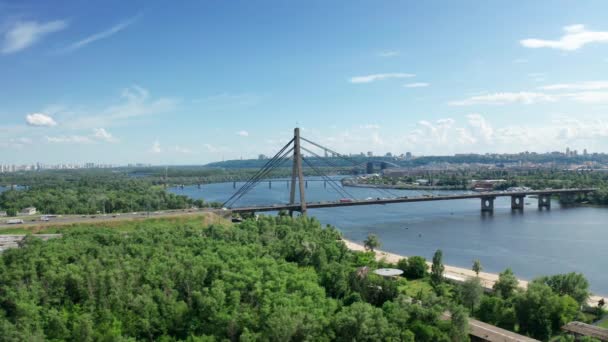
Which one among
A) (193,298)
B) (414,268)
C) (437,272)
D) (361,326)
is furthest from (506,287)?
(193,298)

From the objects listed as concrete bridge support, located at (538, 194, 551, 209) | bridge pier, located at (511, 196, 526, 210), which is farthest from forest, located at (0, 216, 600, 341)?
concrete bridge support, located at (538, 194, 551, 209)

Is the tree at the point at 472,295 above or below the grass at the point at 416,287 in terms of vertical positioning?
above

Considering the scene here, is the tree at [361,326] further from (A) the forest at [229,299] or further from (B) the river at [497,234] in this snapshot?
(B) the river at [497,234]

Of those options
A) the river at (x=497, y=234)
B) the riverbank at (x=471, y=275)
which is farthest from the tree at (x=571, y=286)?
the river at (x=497, y=234)

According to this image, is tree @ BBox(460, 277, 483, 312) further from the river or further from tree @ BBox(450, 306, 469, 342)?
the river

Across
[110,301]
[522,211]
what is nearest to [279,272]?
[110,301]

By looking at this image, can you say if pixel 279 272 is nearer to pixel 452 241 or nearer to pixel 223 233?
pixel 223 233
